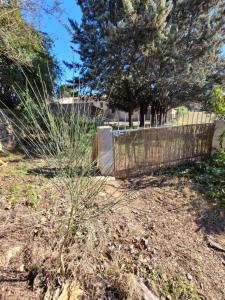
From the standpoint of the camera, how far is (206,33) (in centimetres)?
883

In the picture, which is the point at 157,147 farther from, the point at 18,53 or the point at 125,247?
the point at 18,53

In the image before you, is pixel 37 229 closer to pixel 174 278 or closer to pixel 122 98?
pixel 174 278

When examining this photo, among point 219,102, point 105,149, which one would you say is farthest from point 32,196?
point 219,102

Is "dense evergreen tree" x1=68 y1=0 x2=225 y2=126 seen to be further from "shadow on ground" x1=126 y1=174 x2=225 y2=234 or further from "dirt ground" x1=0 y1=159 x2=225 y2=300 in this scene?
"dirt ground" x1=0 y1=159 x2=225 y2=300

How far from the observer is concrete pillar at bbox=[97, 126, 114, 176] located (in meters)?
4.01

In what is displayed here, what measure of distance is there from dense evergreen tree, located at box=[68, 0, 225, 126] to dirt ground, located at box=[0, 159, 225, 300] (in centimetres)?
562

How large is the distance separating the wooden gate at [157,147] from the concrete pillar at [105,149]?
0.42 feet

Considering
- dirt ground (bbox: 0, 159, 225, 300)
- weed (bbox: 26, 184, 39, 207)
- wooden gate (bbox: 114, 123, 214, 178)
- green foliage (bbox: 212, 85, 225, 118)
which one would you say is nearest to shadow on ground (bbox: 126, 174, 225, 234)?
dirt ground (bbox: 0, 159, 225, 300)

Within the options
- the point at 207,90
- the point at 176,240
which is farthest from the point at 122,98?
the point at 176,240

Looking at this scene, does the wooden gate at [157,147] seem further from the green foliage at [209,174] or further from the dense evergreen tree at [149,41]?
the dense evergreen tree at [149,41]

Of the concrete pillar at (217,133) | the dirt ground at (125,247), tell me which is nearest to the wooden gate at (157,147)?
the concrete pillar at (217,133)

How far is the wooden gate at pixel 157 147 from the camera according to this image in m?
4.26

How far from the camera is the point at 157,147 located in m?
4.66

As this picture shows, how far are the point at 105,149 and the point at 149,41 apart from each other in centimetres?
595
